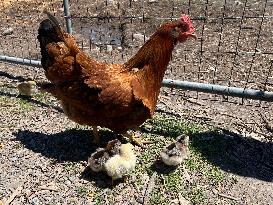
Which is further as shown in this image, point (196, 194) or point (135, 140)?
point (135, 140)

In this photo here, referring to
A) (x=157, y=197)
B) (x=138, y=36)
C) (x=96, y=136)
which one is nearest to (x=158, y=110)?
(x=96, y=136)

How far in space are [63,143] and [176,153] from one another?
155cm

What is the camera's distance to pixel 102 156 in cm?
436

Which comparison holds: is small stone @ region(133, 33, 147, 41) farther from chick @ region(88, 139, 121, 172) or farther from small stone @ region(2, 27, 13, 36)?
chick @ region(88, 139, 121, 172)

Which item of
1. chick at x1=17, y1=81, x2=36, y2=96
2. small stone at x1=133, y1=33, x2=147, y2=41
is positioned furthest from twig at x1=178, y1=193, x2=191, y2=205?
small stone at x1=133, y1=33, x2=147, y2=41

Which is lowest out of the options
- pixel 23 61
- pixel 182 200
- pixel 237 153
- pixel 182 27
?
pixel 182 200

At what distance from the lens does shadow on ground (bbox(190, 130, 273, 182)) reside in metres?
4.66

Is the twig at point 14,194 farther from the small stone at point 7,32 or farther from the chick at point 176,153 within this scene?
the small stone at point 7,32

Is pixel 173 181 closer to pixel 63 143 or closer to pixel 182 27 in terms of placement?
pixel 63 143

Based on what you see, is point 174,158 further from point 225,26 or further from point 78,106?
point 225,26

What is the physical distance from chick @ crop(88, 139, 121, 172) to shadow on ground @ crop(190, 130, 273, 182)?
1175mm

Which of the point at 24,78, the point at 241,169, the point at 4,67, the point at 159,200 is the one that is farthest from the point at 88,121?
the point at 4,67

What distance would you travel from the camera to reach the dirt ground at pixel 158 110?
14.5 ft

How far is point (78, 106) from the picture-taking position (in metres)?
4.59
